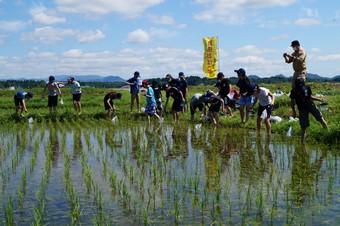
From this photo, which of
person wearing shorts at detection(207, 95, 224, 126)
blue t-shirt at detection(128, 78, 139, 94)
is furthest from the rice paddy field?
blue t-shirt at detection(128, 78, 139, 94)

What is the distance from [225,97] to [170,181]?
7.77m

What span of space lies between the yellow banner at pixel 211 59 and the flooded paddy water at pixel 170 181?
1036 cm

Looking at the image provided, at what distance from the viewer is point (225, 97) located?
13.6 meters

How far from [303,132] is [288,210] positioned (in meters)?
4.86

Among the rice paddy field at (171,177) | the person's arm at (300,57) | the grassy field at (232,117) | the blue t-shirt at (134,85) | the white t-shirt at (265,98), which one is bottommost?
the rice paddy field at (171,177)

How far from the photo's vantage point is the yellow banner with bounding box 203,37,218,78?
20844 millimetres

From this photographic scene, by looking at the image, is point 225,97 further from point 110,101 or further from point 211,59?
point 211,59

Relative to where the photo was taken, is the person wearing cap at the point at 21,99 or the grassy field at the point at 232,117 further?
the person wearing cap at the point at 21,99

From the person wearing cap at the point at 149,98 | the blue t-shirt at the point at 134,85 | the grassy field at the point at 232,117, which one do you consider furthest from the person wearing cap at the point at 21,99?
the person wearing cap at the point at 149,98

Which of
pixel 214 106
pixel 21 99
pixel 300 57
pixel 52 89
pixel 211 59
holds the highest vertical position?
pixel 211 59

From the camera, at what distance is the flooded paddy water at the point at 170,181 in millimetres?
4660

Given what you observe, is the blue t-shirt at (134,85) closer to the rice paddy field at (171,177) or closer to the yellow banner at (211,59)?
the rice paddy field at (171,177)

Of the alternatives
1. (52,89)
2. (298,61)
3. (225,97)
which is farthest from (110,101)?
(298,61)

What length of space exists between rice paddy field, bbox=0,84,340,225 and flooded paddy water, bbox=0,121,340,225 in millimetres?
13
